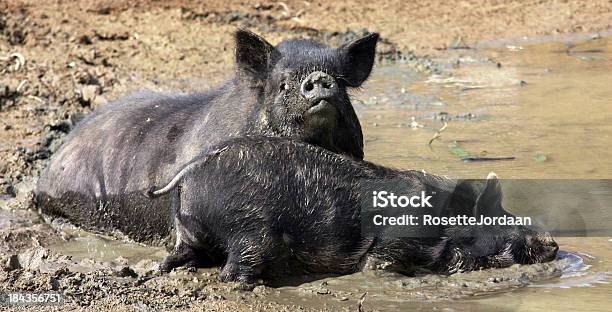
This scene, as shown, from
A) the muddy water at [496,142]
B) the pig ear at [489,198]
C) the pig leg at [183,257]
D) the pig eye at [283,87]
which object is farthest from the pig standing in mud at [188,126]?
the pig ear at [489,198]

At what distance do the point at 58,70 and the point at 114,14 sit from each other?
8.93 ft

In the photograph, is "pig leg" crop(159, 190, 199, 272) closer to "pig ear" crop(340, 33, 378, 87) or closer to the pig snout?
the pig snout

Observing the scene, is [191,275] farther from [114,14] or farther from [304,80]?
[114,14]

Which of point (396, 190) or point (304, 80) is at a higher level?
point (304, 80)

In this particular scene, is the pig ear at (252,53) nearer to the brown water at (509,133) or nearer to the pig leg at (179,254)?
the pig leg at (179,254)

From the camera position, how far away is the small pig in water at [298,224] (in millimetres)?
6754

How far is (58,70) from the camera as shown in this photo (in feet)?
39.7

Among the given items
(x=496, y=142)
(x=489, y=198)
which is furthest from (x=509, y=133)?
(x=489, y=198)

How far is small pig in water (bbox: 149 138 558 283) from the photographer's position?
6754 millimetres

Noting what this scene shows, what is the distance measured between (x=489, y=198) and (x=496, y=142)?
10.0 ft

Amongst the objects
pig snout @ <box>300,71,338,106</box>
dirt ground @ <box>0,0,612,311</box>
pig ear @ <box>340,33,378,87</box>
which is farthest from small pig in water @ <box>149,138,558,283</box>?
dirt ground @ <box>0,0,612,311</box>

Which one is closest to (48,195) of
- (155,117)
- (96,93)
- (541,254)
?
(155,117)

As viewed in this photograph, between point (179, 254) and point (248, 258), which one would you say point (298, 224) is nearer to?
point (248, 258)

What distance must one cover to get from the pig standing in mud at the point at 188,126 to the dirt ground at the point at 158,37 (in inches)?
24.7
